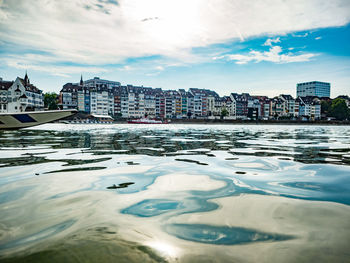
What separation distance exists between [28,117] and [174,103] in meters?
129

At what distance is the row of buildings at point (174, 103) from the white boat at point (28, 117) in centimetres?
11730

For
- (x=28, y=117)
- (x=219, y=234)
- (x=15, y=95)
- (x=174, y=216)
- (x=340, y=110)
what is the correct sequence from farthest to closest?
(x=340, y=110) < (x=15, y=95) < (x=28, y=117) < (x=174, y=216) < (x=219, y=234)

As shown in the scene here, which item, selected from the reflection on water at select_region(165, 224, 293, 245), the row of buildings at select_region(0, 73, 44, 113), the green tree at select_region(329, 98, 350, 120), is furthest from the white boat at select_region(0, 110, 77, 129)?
the green tree at select_region(329, 98, 350, 120)

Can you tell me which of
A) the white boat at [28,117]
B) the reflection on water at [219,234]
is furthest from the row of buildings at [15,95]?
the reflection on water at [219,234]

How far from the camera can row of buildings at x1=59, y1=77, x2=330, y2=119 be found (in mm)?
123375

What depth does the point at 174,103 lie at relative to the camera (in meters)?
137

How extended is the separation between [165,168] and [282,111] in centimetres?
15788

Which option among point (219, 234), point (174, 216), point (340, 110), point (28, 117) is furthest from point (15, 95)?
point (340, 110)

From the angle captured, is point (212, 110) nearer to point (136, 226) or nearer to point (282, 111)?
point (282, 111)

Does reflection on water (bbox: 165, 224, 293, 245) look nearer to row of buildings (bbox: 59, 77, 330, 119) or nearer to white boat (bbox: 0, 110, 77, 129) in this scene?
white boat (bbox: 0, 110, 77, 129)

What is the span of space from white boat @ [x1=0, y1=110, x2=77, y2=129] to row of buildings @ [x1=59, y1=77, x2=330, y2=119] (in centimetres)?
11730

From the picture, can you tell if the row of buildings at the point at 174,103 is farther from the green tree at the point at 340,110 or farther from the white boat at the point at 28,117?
the white boat at the point at 28,117

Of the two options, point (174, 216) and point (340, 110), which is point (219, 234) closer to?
point (174, 216)

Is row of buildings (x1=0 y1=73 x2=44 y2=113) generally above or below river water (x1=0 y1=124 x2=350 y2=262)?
above
